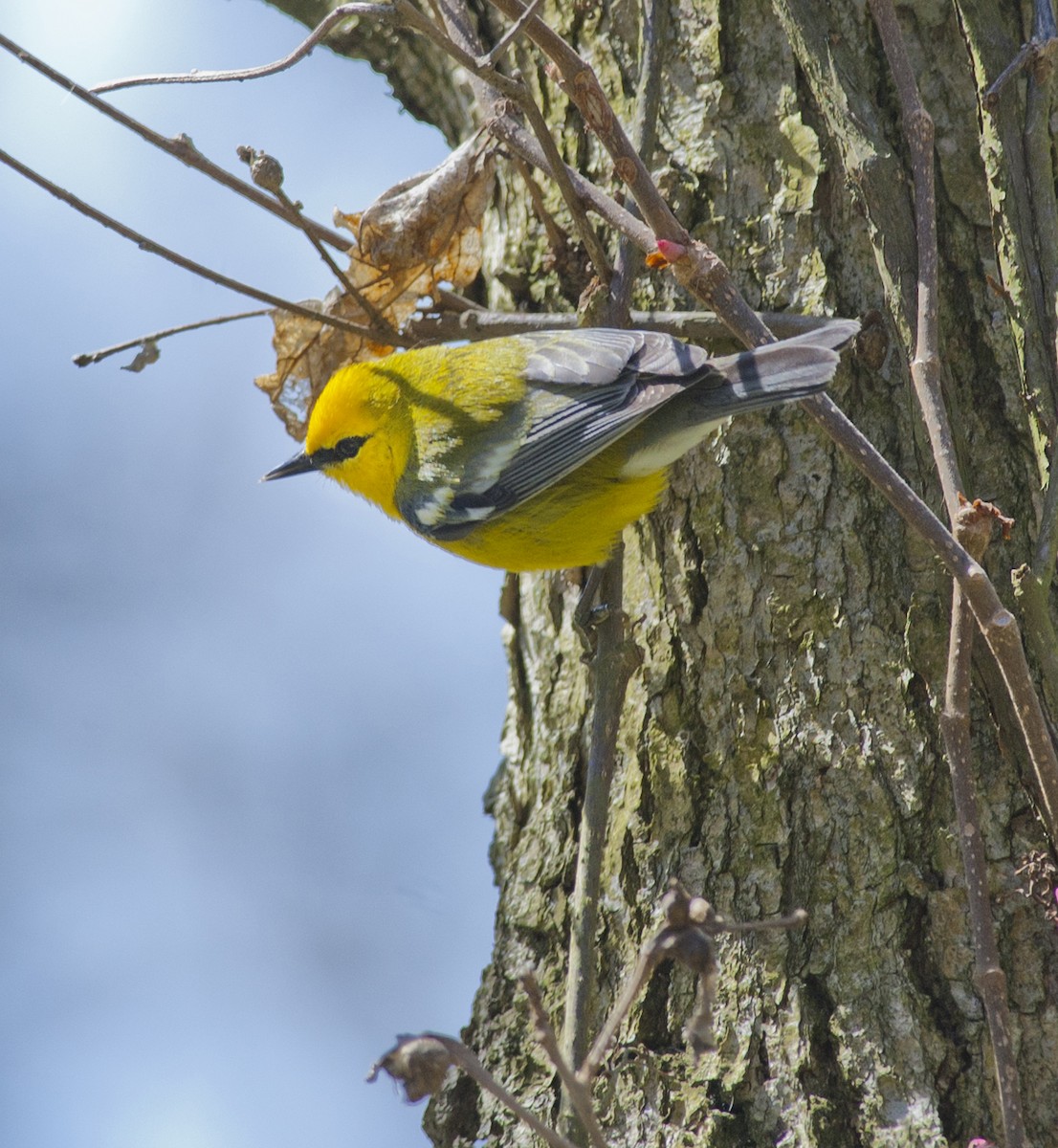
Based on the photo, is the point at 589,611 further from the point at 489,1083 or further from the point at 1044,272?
the point at 489,1083

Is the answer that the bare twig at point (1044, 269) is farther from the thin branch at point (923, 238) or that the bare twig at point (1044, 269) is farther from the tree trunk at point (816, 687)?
the thin branch at point (923, 238)

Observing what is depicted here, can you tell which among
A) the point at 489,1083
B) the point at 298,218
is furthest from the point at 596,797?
the point at 298,218

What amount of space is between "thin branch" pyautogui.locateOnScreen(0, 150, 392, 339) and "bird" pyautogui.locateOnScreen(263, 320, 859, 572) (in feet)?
1.13

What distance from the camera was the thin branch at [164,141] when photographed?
6.36 feet

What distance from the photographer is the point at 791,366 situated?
2051mm

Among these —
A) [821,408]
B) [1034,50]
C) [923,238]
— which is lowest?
[821,408]

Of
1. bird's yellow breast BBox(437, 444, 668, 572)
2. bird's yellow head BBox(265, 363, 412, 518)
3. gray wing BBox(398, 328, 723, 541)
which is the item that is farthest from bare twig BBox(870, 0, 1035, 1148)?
bird's yellow head BBox(265, 363, 412, 518)

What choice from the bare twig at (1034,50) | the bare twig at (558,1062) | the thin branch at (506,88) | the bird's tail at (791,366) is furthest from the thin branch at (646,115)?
the bare twig at (558,1062)

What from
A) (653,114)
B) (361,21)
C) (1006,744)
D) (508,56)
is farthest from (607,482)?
(361,21)

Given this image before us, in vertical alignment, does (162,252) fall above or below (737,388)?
above

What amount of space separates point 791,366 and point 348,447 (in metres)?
1.44

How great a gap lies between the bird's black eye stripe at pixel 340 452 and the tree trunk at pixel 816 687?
89 cm

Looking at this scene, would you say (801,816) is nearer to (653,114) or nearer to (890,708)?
(890,708)

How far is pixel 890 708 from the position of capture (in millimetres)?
2115
